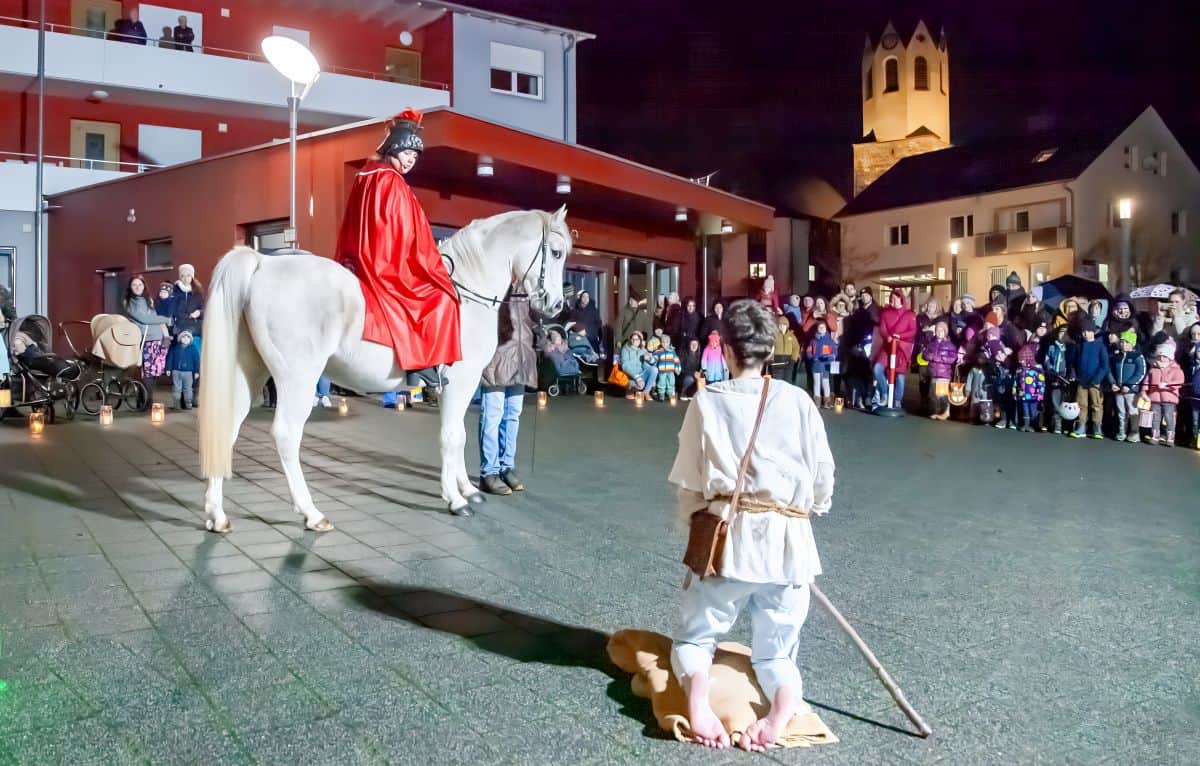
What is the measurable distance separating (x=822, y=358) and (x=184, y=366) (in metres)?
9.82

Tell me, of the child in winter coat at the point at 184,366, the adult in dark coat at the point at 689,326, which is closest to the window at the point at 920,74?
the adult in dark coat at the point at 689,326

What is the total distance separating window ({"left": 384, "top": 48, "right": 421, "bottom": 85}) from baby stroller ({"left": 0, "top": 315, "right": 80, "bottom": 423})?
52.7ft

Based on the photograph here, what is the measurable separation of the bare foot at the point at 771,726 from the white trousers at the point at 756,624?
7 cm

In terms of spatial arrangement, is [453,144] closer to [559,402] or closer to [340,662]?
[559,402]

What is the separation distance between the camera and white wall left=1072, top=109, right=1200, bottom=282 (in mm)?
38750

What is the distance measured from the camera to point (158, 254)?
60.7ft

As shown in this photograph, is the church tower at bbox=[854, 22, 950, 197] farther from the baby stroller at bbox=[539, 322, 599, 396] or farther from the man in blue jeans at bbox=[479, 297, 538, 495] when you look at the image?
the man in blue jeans at bbox=[479, 297, 538, 495]

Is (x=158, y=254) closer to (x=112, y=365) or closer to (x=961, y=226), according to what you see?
(x=112, y=365)

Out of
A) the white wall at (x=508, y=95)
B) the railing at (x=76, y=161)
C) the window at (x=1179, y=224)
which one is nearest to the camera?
the railing at (x=76, y=161)

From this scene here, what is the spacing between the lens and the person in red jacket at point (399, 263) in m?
6.03

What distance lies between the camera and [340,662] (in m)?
3.62

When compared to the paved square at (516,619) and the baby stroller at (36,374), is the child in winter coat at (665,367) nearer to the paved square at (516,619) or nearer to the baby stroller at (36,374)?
the paved square at (516,619)

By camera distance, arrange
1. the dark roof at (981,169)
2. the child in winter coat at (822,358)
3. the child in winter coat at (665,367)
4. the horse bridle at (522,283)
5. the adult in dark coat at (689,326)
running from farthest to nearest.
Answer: the dark roof at (981,169)
the adult in dark coat at (689,326)
the child in winter coat at (665,367)
the child in winter coat at (822,358)
the horse bridle at (522,283)

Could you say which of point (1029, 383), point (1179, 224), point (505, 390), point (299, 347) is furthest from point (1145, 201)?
point (299, 347)
